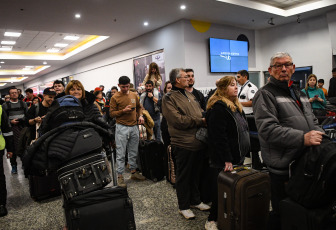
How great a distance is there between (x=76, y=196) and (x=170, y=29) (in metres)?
7.33

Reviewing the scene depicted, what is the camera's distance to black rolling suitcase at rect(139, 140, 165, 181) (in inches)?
163

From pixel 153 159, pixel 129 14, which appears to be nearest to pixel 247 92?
pixel 153 159

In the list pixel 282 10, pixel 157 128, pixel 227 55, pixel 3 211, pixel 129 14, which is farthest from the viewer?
pixel 227 55

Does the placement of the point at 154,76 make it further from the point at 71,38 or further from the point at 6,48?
the point at 6,48

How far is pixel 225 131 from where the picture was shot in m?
2.39

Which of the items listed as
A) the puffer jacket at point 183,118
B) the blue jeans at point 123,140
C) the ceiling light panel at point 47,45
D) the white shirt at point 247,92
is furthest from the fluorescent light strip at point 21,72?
the puffer jacket at point 183,118

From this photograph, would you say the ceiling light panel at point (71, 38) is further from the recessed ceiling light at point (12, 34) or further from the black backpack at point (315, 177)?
the black backpack at point (315, 177)

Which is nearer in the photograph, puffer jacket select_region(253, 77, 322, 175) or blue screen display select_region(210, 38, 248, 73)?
puffer jacket select_region(253, 77, 322, 175)

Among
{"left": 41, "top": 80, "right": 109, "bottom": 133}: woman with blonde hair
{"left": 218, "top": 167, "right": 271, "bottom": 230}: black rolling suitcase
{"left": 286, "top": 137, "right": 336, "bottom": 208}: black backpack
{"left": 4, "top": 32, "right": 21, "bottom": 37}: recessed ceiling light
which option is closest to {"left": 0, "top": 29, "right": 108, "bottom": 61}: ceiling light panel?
{"left": 4, "top": 32, "right": 21, "bottom": 37}: recessed ceiling light

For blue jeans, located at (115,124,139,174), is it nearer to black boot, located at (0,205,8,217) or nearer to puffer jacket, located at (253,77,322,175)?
black boot, located at (0,205,8,217)

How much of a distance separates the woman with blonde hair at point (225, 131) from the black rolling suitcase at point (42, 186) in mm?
2345

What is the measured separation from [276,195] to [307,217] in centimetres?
41

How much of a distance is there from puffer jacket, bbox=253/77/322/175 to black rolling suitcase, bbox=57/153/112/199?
127cm

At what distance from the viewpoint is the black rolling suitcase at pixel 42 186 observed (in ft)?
12.0
